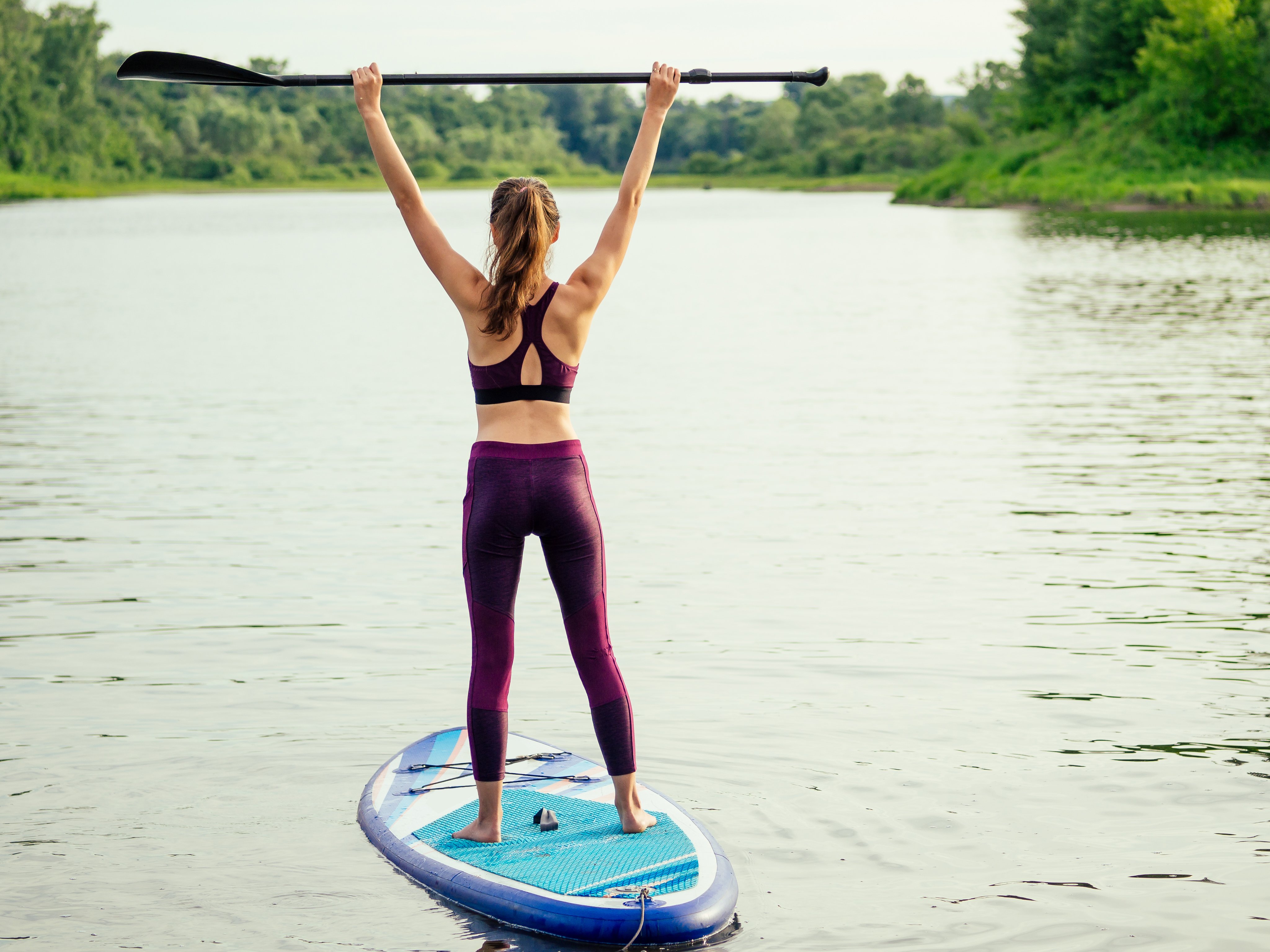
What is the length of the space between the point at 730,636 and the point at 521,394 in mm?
3776

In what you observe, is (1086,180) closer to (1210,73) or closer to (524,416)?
(1210,73)

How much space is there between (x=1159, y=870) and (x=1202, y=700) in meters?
2.09

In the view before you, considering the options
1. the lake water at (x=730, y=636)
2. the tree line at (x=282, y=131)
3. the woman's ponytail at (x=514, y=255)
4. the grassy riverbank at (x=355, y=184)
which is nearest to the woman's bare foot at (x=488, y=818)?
the lake water at (x=730, y=636)

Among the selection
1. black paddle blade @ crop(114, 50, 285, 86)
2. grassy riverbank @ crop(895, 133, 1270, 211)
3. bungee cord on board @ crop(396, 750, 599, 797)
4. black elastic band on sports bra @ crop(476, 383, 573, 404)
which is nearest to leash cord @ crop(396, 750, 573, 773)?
bungee cord on board @ crop(396, 750, 599, 797)

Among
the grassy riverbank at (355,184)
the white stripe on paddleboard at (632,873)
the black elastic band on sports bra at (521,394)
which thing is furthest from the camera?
the grassy riverbank at (355,184)

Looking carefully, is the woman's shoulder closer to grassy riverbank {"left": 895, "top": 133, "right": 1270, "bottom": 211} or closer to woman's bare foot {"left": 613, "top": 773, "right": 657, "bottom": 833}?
woman's bare foot {"left": 613, "top": 773, "right": 657, "bottom": 833}

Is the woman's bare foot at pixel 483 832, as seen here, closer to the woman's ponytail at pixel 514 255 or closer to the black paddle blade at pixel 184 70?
the woman's ponytail at pixel 514 255

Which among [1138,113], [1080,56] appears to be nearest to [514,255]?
[1138,113]

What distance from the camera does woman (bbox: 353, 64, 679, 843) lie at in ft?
16.2

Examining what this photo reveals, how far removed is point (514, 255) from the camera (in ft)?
16.0

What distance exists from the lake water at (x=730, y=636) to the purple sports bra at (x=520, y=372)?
71.3 inches

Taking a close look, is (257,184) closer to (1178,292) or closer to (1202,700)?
(1178,292)

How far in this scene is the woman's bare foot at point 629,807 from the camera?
17.1 ft

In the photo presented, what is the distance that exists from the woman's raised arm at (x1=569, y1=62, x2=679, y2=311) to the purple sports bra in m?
0.13
